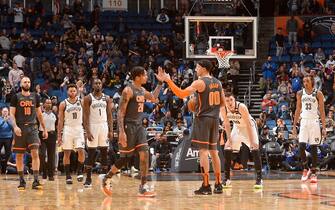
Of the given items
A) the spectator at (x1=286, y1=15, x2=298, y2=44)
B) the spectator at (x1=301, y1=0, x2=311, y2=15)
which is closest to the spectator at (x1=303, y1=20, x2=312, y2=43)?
the spectator at (x1=286, y1=15, x2=298, y2=44)

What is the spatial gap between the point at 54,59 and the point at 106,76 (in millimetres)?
2513

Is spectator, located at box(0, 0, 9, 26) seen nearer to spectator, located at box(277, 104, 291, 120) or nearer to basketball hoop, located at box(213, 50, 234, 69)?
basketball hoop, located at box(213, 50, 234, 69)

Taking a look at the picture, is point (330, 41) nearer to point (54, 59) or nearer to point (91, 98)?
point (54, 59)

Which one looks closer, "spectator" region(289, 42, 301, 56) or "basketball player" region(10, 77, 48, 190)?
"basketball player" region(10, 77, 48, 190)

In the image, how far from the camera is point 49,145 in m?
16.8

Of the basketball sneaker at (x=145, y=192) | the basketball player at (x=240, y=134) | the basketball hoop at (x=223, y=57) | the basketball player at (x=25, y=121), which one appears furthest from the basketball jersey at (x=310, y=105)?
the basketball hoop at (x=223, y=57)

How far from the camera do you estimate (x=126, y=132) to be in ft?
40.4

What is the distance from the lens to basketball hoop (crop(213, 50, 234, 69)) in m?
21.2

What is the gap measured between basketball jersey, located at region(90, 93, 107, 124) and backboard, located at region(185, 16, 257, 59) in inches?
279

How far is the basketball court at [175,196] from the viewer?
11.1m

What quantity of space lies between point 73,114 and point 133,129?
323 centimetres

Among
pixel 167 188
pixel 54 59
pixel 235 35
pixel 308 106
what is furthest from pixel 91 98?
pixel 54 59

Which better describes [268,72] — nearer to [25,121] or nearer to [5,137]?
[5,137]

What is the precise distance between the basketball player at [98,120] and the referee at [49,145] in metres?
2.54
